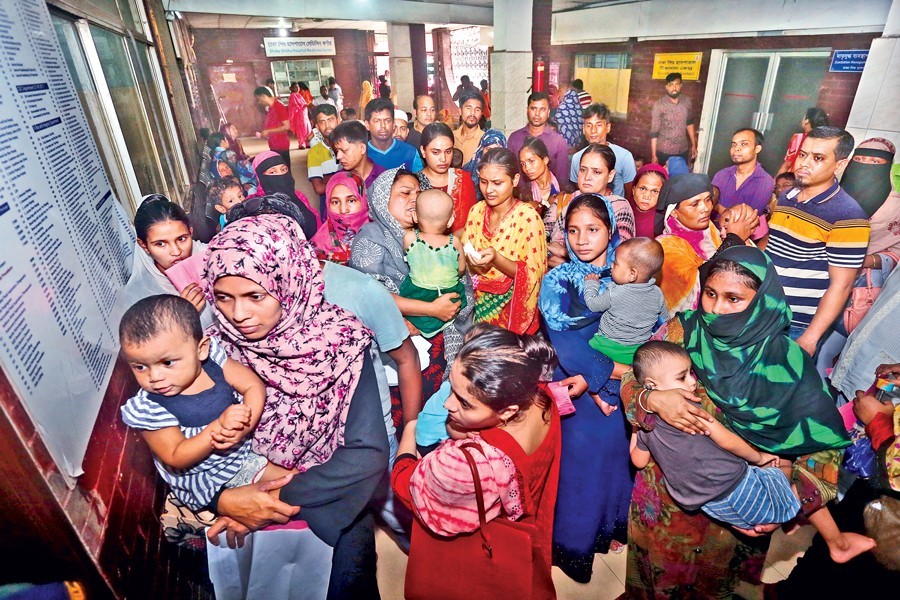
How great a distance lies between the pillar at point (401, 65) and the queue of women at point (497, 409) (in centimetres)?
1286

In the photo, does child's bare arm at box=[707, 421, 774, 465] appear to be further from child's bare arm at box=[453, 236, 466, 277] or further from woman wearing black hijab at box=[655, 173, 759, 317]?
child's bare arm at box=[453, 236, 466, 277]

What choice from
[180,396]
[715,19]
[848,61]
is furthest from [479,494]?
[715,19]

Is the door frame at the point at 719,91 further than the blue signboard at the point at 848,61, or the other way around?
the door frame at the point at 719,91

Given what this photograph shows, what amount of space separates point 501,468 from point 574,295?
1269mm

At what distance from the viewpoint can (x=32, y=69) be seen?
1.42 m

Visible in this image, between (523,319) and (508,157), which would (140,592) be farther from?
(508,157)

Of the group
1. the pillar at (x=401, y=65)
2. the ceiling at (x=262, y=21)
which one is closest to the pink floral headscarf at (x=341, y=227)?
the ceiling at (x=262, y=21)

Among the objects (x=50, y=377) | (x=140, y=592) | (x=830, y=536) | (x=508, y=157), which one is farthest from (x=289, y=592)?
(x=508, y=157)

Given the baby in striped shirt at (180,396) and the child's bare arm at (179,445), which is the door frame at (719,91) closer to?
the baby in striped shirt at (180,396)

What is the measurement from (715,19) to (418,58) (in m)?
9.87

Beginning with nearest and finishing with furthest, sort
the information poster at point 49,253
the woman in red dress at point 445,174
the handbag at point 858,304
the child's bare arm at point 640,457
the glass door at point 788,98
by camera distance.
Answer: the information poster at point 49,253, the child's bare arm at point 640,457, the handbag at point 858,304, the woman in red dress at point 445,174, the glass door at point 788,98

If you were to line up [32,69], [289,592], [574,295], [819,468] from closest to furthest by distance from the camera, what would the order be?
[32,69] < [289,592] < [819,468] < [574,295]

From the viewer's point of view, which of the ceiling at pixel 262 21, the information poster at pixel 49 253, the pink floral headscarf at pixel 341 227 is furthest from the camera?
the ceiling at pixel 262 21

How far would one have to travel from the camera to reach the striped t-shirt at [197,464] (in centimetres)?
141
